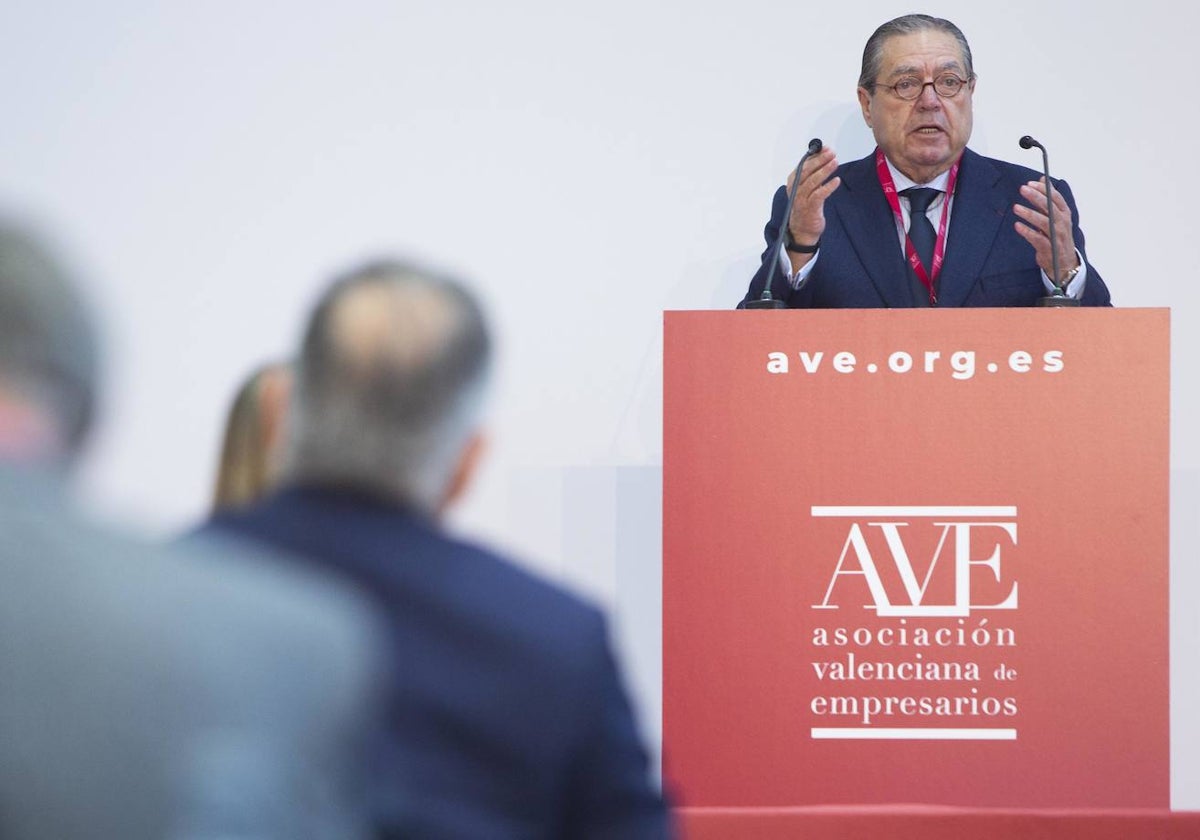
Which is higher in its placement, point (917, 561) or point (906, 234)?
point (906, 234)

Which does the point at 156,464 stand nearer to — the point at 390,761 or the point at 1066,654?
the point at 1066,654

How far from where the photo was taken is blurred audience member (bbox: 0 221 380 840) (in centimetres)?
70

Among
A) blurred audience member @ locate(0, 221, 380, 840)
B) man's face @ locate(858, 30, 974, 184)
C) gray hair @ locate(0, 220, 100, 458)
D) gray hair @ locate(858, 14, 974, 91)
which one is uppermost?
gray hair @ locate(858, 14, 974, 91)

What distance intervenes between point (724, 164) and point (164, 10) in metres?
1.61

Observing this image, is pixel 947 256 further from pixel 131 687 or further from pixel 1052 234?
pixel 131 687

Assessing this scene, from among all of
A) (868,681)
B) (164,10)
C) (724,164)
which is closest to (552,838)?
(868,681)

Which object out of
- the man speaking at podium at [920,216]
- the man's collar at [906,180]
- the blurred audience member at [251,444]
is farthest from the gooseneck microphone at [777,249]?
the blurred audience member at [251,444]

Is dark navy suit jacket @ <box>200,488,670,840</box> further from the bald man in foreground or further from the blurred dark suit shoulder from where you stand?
the blurred dark suit shoulder

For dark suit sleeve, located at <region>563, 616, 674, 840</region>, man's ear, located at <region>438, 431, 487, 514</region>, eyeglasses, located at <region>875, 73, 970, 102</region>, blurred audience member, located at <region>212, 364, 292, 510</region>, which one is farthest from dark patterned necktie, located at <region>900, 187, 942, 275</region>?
dark suit sleeve, located at <region>563, 616, 674, 840</region>

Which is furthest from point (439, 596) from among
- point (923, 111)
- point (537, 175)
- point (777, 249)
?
point (537, 175)

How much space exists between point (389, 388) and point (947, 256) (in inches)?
95.8

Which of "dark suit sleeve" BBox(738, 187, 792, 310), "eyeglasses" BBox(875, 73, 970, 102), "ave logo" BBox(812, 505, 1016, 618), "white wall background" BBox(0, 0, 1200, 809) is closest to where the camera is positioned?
"ave logo" BBox(812, 505, 1016, 618)

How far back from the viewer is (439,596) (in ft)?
3.60

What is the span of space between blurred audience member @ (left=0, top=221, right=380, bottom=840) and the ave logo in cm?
203
